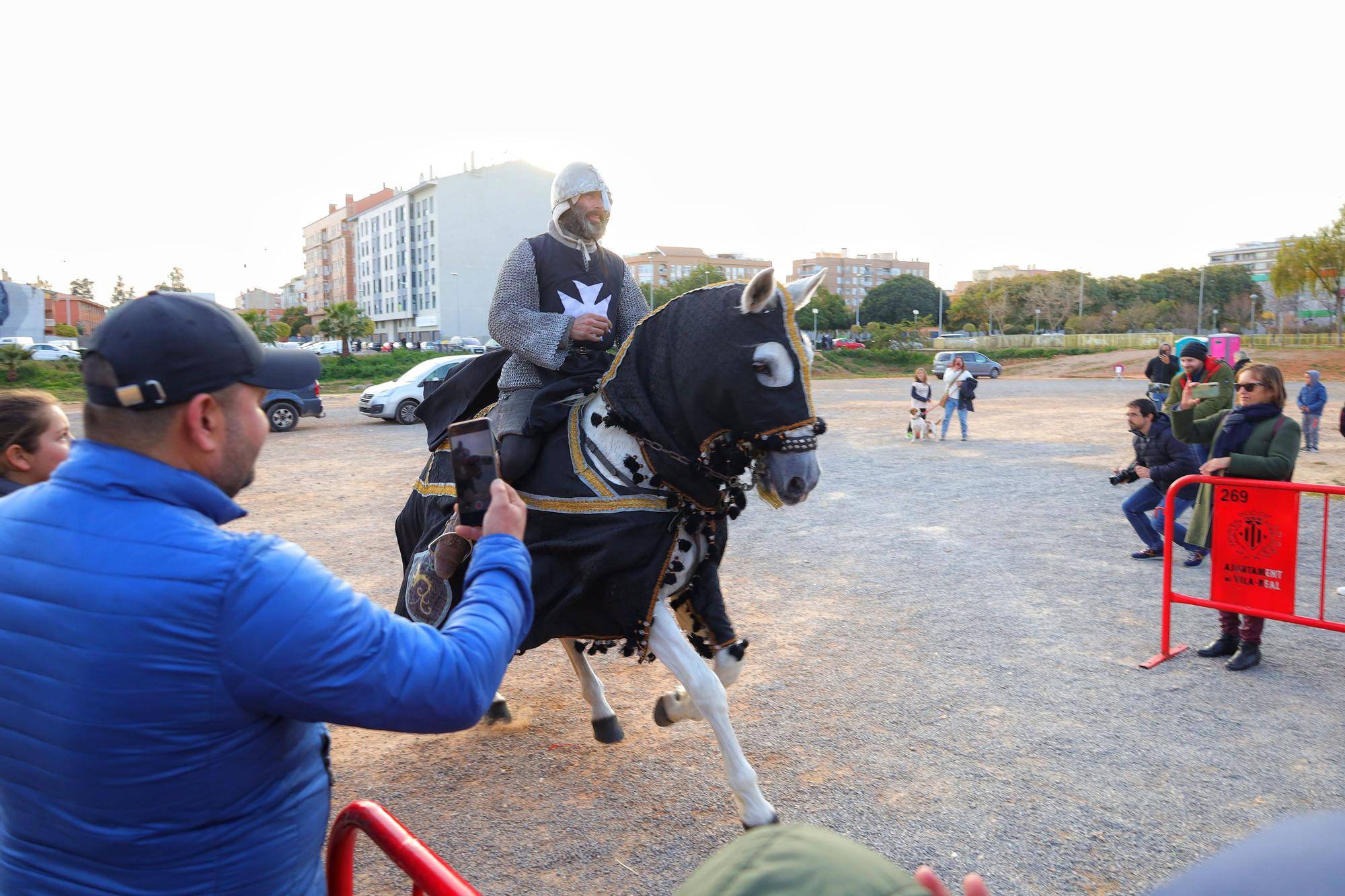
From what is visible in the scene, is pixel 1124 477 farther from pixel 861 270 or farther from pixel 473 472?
pixel 861 270

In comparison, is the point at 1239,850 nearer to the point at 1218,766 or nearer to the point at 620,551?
the point at 620,551

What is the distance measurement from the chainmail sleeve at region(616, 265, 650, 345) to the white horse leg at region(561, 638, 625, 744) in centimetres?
159

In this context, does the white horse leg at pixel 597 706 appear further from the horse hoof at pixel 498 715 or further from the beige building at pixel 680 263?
the beige building at pixel 680 263

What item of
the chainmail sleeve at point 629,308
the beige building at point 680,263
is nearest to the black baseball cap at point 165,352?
the chainmail sleeve at point 629,308

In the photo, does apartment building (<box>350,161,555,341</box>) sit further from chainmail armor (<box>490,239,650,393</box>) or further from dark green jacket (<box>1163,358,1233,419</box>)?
chainmail armor (<box>490,239,650,393</box>)

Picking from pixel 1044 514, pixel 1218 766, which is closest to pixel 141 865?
pixel 1218 766

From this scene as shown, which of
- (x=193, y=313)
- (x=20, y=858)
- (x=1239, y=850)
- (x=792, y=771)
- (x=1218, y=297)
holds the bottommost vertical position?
(x=792, y=771)

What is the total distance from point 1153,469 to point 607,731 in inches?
240

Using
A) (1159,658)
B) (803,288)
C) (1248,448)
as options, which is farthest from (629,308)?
(1248,448)

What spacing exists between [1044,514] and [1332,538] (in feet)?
8.86

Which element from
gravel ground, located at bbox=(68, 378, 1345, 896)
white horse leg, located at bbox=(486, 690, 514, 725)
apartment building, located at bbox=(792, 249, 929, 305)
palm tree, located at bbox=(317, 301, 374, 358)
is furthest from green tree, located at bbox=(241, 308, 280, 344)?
apartment building, located at bbox=(792, 249, 929, 305)

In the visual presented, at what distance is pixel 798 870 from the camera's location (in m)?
0.86

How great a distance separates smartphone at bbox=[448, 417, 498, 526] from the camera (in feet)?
7.07

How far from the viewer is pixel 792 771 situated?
4043mm
